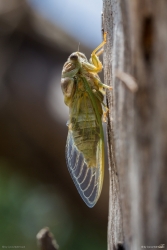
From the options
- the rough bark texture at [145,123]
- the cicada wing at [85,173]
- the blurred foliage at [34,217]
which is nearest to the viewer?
the rough bark texture at [145,123]

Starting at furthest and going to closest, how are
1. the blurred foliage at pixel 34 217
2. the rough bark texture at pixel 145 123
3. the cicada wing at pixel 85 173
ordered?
the blurred foliage at pixel 34 217
the cicada wing at pixel 85 173
the rough bark texture at pixel 145 123

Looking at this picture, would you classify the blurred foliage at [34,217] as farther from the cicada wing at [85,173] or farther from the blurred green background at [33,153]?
the cicada wing at [85,173]

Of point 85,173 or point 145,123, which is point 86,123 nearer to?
point 85,173

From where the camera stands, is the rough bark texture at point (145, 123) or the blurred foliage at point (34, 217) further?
the blurred foliage at point (34, 217)

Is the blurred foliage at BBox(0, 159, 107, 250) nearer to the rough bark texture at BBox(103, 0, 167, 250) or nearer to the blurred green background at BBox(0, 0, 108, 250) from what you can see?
the blurred green background at BBox(0, 0, 108, 250)

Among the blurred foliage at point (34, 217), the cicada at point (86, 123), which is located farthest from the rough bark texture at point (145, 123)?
the blurred foliage at point (34, 217)

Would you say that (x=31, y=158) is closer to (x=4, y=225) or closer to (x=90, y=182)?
(x=4, y=225)

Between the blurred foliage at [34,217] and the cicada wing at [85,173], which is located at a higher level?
the cicada wing at [85,173]
